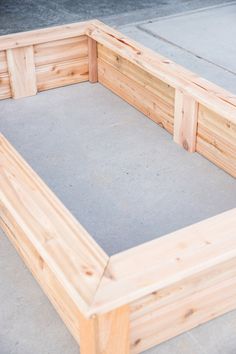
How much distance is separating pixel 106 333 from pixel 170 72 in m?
1.35

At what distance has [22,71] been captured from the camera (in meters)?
2.89

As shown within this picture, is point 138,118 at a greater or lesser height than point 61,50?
lesser

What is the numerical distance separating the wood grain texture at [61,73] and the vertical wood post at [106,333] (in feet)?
5.90

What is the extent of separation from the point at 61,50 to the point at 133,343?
71.1 inches

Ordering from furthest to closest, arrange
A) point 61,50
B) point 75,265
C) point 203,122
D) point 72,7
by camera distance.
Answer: point 72,7 < point 61,50 < point 203,122 < point 75,265

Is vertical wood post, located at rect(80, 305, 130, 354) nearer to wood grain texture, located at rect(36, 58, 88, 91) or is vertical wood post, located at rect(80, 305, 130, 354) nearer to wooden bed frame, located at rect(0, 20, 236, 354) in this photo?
wooden bed frame, located at rect(0, 20, 236, 354)

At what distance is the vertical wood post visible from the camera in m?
1.33

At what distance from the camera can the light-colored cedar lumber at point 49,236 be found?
1362 mm

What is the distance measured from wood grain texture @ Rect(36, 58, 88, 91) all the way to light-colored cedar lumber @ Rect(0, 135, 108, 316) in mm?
1117

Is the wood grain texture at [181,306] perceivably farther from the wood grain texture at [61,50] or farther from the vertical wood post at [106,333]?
the wood grain texture at [61,50]

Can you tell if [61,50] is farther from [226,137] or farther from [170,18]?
[170,18]

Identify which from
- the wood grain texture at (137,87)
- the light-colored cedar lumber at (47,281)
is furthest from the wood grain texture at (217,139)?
the light-colored cedar lumber at (47,281)

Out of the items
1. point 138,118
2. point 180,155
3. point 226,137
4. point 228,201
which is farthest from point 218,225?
point 138,118

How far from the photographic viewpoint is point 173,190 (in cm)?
221
